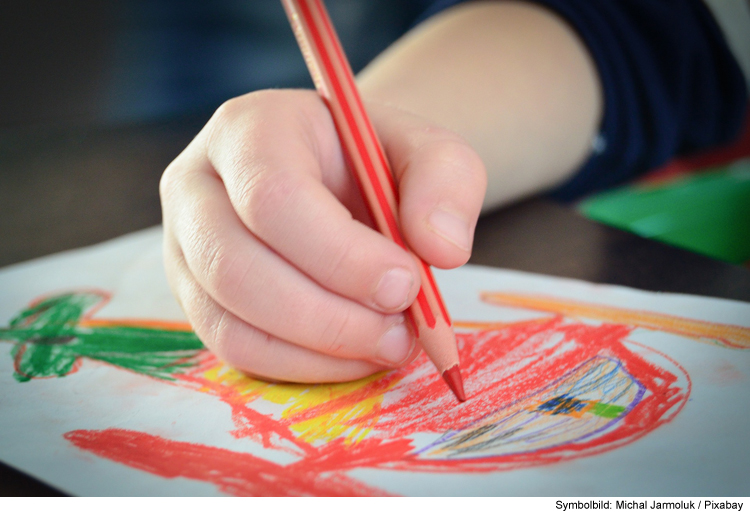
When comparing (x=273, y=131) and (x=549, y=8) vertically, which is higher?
(x=549, y=8)

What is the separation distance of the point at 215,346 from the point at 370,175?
109mm

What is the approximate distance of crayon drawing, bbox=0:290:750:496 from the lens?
224 mm

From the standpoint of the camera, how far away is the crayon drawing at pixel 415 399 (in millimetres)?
224

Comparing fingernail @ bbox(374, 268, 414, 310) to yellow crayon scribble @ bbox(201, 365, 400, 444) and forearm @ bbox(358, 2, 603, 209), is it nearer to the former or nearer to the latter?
yellow crayon scribble @ bbox(201, 365, 400, 444)

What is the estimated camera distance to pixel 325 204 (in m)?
0.25

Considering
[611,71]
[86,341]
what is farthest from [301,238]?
[611,71]

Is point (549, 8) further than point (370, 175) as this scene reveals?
Yes

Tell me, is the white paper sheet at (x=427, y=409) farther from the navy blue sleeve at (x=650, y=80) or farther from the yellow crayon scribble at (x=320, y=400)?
the navy blue sleeve at (x=650, y=80)

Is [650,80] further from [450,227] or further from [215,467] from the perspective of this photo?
[215,467]

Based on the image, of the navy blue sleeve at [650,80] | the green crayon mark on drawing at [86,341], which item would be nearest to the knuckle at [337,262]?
the green crayon mark on drawing at [86,341]
